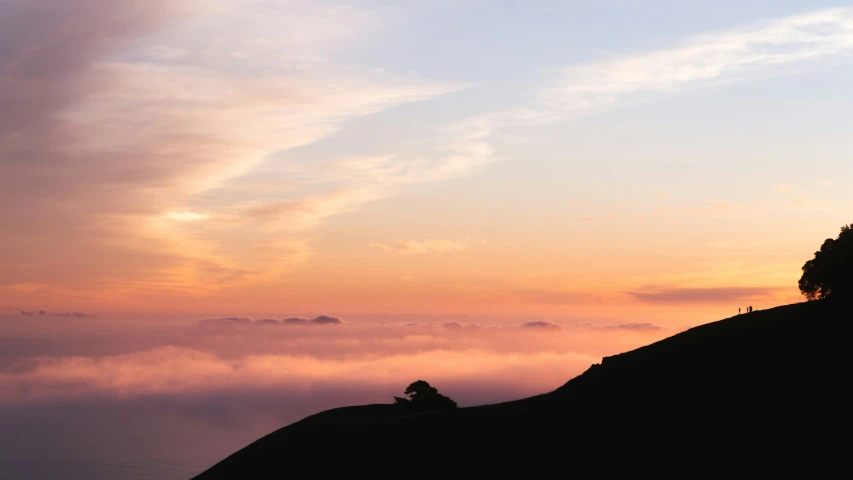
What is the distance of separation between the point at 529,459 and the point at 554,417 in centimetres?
740

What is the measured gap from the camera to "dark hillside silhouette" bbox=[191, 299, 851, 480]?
5872 centimetres

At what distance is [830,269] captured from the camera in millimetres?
95125

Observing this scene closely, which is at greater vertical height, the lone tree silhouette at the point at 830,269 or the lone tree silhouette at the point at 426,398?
the lone tree silhouette at the point at 830,269

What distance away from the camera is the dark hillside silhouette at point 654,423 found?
5872 centimetres

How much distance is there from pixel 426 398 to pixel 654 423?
46.0m

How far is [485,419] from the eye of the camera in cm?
7331

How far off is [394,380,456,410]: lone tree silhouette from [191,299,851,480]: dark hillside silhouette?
13.7 m

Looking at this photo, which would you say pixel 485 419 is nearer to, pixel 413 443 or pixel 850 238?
pixel 413 443

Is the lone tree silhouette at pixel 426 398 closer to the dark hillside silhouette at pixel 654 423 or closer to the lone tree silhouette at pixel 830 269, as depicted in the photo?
the dark hillside silhouette at pixel 654 423

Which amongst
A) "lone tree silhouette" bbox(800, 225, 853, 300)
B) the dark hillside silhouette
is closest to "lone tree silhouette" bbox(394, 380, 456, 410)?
the dark hillside silhouette

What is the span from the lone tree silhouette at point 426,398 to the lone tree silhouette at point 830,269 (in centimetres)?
4888

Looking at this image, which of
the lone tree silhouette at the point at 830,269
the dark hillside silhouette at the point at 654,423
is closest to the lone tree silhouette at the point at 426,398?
the dark hillside silhouette at the point at 654,423

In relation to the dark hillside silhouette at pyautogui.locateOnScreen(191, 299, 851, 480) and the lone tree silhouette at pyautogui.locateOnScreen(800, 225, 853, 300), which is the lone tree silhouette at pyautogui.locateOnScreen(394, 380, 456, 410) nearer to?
the dark hillside silhouette at pyautogui.locateOnScreen(191, 299, 851, 480)

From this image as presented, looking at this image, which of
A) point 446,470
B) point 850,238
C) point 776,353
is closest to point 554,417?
point 446,470
